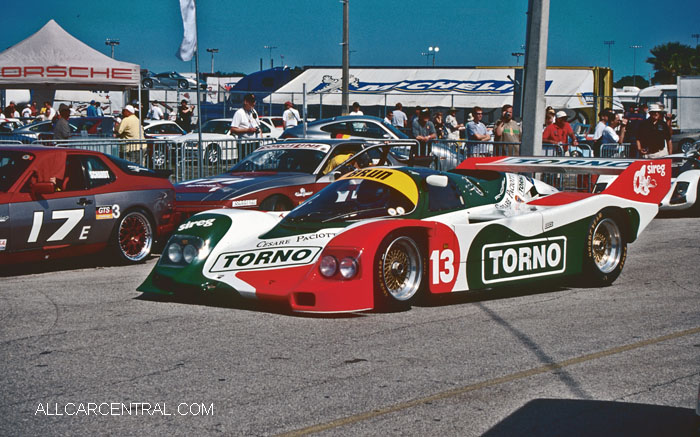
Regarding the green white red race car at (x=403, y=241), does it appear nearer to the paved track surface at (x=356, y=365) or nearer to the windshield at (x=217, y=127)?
the paved track surface at (x=356, y=365)

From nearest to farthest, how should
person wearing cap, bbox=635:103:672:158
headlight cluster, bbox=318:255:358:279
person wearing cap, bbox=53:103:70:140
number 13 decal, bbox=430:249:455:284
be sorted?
headlight cluster, bbox=318:255:358:279
number 13 decal, bbox=430:249:455:284
person wearing cap, bbox=635:103:672:158
person wearing cap, bbox=53:103:70:140

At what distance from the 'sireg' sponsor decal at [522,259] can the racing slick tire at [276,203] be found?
4009 mm

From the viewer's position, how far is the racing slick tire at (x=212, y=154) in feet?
48.8

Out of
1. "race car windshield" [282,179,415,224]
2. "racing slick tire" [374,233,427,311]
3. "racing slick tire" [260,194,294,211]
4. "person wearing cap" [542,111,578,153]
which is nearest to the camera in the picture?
"racing slick tire" [374,233,427,311]

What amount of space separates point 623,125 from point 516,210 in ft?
44.1

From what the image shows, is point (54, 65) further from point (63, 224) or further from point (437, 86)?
point (437, 86)

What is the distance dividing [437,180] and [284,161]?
460 centimetres

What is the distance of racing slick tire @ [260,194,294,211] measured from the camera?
1098 cm

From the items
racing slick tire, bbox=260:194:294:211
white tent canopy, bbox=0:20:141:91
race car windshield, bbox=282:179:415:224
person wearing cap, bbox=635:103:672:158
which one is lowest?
racing slick tire, bbox=260:194:294:211

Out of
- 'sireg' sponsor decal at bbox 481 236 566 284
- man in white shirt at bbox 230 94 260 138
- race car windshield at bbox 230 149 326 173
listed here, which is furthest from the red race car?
man in white shirt at bbox 230 94 260 138

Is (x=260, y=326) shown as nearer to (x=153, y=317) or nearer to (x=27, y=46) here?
(x=153, y=317)

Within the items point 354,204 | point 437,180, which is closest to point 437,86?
point 437,180

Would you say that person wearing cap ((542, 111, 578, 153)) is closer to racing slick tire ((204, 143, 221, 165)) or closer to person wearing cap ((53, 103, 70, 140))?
racing slick tire ((204, 143, 221, 165))

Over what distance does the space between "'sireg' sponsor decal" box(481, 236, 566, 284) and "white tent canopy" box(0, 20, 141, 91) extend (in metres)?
12.7
